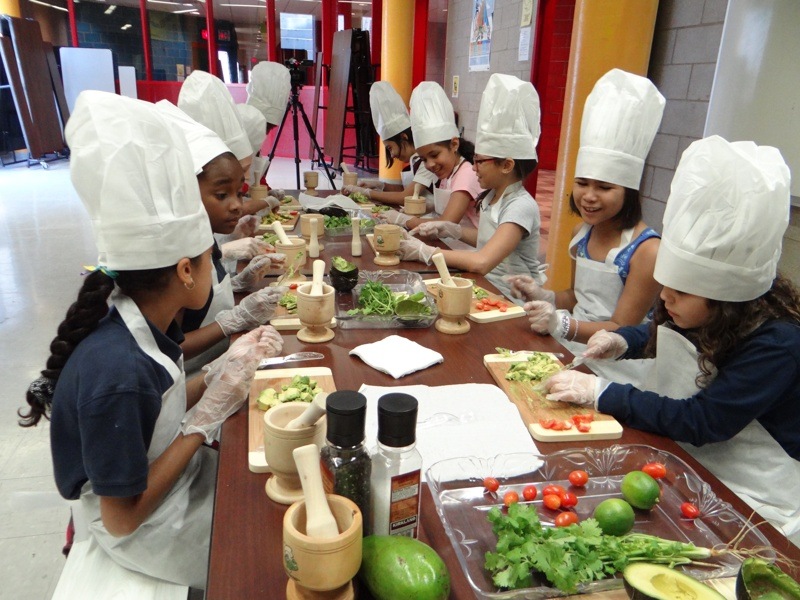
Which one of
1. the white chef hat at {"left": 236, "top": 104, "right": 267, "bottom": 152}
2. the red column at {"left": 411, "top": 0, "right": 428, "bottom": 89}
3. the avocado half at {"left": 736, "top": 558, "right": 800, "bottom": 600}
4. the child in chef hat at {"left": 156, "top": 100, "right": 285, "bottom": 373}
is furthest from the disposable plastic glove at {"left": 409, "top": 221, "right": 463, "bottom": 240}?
the red column at {"left": 411, "top": 0, "right": 428, "bottom": 89}

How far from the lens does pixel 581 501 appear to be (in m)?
1.00

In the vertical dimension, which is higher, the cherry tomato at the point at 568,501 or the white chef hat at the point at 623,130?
the white chef hat at the point at 623,130

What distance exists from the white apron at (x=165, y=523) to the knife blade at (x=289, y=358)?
0.25 metres

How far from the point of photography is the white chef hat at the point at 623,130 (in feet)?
6.31

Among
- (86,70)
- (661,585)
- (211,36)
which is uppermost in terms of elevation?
(211,36)

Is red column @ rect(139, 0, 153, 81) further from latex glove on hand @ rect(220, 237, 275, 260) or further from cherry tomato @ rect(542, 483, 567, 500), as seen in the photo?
cherry tomato @ rect(542, 483, 567, 500)

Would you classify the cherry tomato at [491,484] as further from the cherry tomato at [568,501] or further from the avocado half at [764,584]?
the avocado half at [764,584]

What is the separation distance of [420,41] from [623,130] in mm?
6240

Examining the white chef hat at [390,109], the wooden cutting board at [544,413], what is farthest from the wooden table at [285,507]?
the white chef hat at [390,109]

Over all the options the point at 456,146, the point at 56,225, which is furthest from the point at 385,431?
the point at 56,225

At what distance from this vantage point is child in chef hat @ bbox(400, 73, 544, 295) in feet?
7.71

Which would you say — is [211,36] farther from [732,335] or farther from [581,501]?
[581,501]

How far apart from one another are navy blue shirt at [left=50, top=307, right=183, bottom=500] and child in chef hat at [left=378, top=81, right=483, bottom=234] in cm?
225

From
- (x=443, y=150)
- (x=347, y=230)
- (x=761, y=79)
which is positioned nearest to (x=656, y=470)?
(x=761, y=79)
